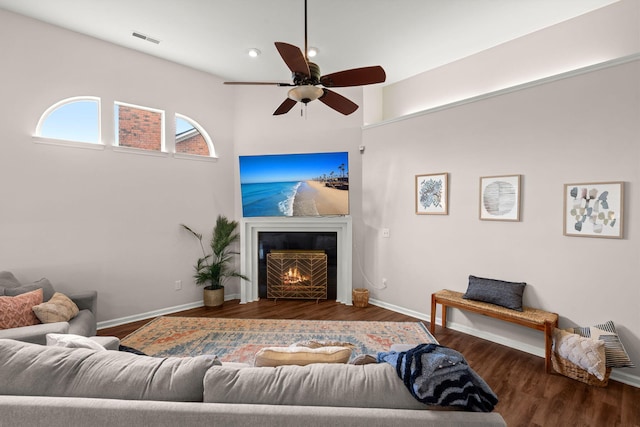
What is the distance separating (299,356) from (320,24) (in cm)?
335

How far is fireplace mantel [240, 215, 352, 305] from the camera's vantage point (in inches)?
188

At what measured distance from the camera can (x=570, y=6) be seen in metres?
2.98

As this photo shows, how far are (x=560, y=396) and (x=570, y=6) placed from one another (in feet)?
11.9

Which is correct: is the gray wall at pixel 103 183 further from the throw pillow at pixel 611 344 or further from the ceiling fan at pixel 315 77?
the throw pillow at pixel 611 344

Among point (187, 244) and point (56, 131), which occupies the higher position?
point (56, 131)

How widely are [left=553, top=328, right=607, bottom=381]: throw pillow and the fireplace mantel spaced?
104 inches

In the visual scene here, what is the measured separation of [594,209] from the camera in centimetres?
282

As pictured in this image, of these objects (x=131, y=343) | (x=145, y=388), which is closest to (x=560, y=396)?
(x=145, y=388)

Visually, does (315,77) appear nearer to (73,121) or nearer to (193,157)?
(193,157)

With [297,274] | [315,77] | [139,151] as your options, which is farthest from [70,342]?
[297,274]

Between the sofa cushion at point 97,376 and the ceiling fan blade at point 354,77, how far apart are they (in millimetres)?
2122

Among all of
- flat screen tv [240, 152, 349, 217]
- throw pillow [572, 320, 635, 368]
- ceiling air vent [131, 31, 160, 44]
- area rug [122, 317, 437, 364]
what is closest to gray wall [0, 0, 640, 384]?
throw pillow [572, 320, 635, 368]

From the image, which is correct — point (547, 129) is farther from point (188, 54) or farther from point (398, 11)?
point (188, 54)

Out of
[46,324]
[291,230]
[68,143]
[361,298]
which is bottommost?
[361,298]
